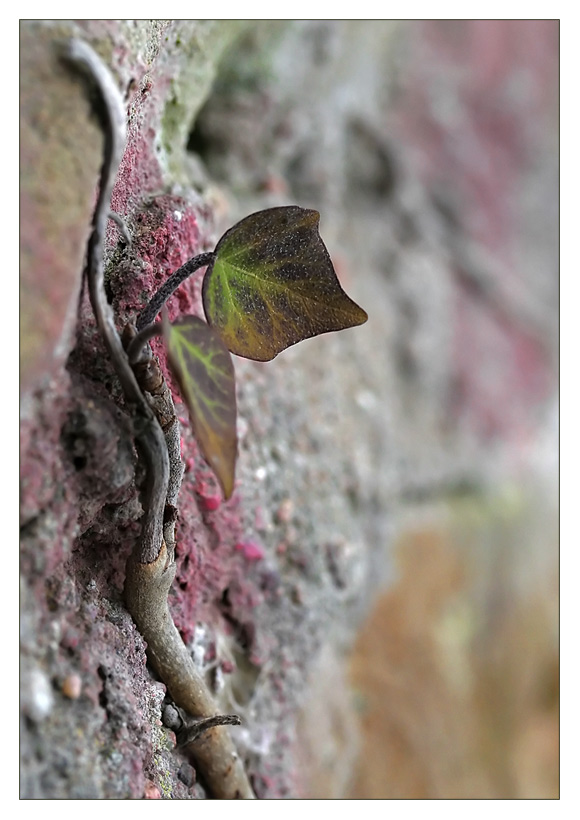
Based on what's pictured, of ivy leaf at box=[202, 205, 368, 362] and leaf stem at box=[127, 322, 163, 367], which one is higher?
ivy leaf at box=[202, 205, 368, 362]

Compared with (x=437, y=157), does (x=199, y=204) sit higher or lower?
lower

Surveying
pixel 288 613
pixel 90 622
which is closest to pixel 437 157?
pixel 288 613

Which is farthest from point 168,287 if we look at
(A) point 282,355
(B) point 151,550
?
Result: (A) point 282,355

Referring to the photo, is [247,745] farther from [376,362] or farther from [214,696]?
[376,362]

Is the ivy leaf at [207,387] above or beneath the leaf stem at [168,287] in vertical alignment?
beneath

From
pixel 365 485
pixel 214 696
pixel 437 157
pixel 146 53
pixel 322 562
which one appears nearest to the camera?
pixel 146 53
